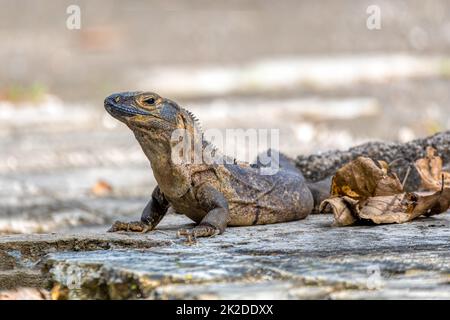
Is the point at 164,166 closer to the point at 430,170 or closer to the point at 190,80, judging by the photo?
the point at 430,170

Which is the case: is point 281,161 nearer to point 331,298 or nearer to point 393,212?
point 393,212

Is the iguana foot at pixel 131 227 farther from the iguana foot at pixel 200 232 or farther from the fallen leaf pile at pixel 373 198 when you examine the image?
the fallen leaf pile at pixel 373 198

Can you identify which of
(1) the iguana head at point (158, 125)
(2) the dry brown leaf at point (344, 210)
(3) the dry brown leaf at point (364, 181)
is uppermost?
(1) the iguana head at point (158, 125)

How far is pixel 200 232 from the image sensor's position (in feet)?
18.3

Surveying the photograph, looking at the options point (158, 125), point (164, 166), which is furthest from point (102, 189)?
point (158, 125)

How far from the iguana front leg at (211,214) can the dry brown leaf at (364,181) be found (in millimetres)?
681

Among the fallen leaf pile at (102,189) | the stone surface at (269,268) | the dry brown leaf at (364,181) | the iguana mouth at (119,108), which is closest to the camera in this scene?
the stone surface at (269,268)

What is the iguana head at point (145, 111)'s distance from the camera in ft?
19.3

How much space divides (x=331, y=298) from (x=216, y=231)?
1.53m

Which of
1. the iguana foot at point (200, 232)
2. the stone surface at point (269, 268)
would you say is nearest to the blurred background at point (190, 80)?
the iguana foot at point (200, 232)

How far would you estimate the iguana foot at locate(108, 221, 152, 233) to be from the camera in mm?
6039

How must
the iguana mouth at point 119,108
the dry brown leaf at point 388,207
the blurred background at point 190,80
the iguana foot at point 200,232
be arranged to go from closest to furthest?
the iguana foot at point 200,232 < the dry brown leaf at point 388,207 < the iguana mouth at point 119,108 < the blurred background at point 190,80

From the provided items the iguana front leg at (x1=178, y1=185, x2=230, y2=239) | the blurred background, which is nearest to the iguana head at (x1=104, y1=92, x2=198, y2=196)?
the iguana front leg at (x1=178, y1=185, x2=230, y2=239)

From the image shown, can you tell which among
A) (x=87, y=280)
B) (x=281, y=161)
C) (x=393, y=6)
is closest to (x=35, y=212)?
(x=281, y=161)
